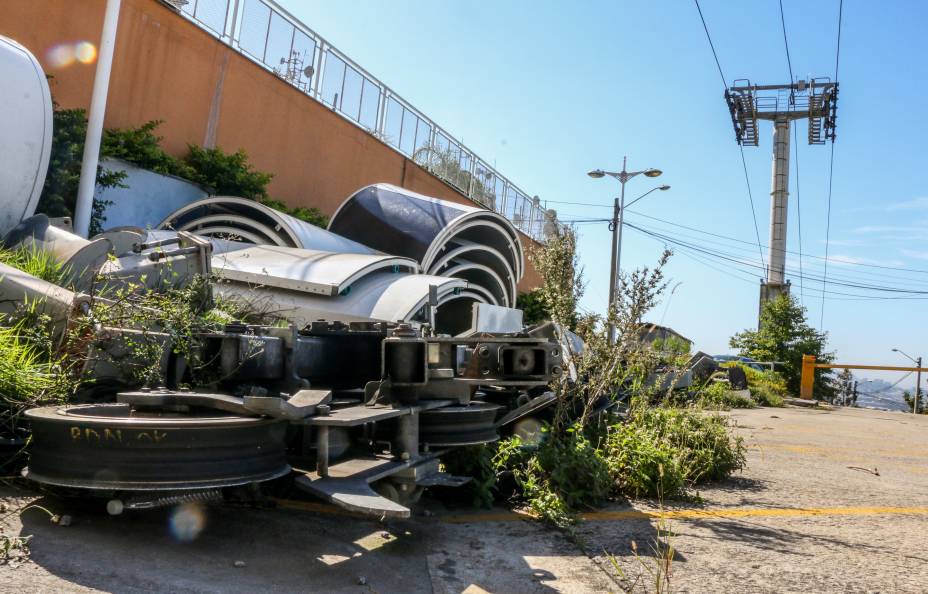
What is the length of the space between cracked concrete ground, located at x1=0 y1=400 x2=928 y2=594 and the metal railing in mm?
4900

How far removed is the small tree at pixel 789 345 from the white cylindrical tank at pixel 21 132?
2999 centimetres

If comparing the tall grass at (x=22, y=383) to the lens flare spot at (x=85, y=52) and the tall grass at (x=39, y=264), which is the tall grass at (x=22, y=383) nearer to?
the tall grass at (x=39, y=264)

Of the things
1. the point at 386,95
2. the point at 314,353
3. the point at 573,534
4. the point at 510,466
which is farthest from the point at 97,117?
the point at 386,95

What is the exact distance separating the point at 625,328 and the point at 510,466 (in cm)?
177

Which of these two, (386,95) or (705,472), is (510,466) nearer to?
(705,472)

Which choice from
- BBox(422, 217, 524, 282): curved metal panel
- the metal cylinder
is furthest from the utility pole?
BBox(422, 217, 524, 282): curved metal panel

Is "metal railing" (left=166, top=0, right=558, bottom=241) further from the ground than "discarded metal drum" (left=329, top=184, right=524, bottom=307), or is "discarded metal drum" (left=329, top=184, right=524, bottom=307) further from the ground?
"metal railing" (left=166, top=0, right=558, bottom=241)

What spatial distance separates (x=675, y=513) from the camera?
16.4 ft

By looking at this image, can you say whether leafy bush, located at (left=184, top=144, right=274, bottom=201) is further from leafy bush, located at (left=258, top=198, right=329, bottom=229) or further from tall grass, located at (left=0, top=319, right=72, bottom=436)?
tall grass, located at (left=0, top=319, right=72, bottom=436)

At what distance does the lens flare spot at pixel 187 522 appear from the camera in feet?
10.9

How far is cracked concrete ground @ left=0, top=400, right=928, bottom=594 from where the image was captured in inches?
114

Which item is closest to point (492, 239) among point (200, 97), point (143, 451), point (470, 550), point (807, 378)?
point (200, 97)

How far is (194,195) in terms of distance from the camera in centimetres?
1294

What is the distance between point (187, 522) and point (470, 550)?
1.45 meters
